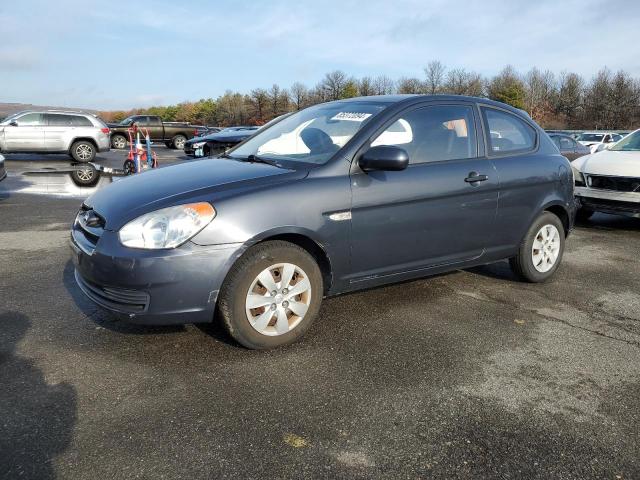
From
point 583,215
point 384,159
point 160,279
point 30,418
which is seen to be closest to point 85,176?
point 583,215

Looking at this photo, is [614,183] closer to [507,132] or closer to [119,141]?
[507,132]

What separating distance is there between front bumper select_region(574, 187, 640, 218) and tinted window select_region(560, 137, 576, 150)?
7.06 m

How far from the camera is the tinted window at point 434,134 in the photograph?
3.87 meters

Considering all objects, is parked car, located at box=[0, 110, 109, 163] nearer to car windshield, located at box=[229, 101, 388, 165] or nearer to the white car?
car windshield, located at box=[229, 101, 388, 165]

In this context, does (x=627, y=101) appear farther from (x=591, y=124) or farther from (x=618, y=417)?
(x=618, y=417)

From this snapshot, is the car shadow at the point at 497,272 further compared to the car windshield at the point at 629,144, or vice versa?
the car windshield at the point at 629,144

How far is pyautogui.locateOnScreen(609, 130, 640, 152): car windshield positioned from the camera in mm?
8305

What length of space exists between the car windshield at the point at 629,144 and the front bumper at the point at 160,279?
7773 millimetres

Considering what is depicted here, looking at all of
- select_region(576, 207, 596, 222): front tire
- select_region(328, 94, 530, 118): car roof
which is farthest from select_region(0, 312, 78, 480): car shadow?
select_region(576, 207, 596, 222): front tire

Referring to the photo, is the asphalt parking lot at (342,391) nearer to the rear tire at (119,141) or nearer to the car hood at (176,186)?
the car hood at (176,186)

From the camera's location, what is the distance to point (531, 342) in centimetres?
359

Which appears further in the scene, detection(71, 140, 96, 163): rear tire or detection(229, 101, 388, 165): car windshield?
detection(71, 140, 96, 163): rear tire

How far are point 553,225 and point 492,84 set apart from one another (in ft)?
257

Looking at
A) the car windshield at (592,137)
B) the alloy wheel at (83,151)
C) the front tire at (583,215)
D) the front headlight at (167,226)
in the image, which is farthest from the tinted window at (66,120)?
the car windshield at (592,137)
